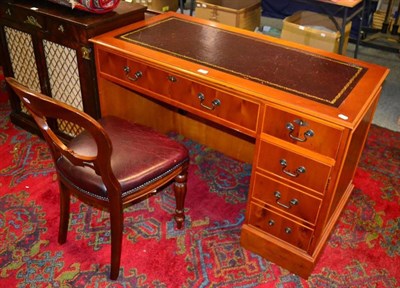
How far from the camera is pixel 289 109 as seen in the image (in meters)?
1.49

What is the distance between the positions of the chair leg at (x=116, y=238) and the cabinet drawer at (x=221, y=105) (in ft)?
1.74

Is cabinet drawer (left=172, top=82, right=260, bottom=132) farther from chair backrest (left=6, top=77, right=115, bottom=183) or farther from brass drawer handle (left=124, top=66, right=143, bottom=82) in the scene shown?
chair backrest (left=6, top=77, right=115, bottom=183)

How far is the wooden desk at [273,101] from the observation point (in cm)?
151

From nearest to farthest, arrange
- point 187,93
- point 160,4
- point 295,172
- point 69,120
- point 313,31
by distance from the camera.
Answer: point 69,120, point 295,172, point 187,93, point 313,31, point 160,4


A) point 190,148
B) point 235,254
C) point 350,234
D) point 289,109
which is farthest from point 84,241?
point 350,234

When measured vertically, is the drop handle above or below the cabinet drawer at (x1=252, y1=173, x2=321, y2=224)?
above

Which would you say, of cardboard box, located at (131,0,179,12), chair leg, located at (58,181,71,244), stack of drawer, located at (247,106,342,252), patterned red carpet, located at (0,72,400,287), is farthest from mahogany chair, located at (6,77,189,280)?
cardboard box, located at (131,0,179,12)

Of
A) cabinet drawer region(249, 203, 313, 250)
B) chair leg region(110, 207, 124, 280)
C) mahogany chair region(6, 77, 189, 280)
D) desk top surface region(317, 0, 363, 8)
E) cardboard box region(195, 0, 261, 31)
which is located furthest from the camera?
cardboard box region(195, 0, 261, 31)

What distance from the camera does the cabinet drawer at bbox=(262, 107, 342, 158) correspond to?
4.76ft

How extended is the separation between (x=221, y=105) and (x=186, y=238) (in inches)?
27.2

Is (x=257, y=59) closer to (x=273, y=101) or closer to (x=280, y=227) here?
(x=273, y=101)

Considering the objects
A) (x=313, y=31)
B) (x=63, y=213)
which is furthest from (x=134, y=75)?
(x=313, y=31)

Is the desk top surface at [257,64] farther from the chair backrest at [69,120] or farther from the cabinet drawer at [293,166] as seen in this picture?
the chair backrest at [69,120]

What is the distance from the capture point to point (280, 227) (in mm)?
1785
